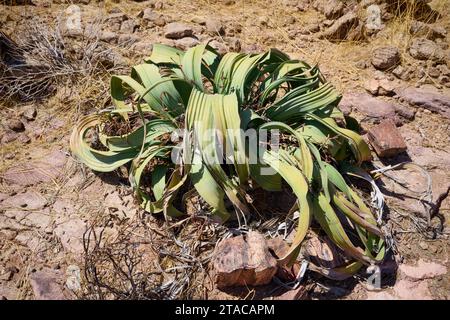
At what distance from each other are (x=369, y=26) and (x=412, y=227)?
1.53 metres

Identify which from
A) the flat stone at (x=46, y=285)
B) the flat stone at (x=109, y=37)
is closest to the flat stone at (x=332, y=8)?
the flat stone at (x=109, y=37)

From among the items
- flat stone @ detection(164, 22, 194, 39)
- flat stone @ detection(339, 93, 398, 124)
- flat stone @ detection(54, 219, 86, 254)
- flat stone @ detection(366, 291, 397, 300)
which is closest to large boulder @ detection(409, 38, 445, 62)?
flat stone @ detection(339, 93, 398, 124)

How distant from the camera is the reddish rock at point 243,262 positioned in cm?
170

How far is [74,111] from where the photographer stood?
2.46 metres

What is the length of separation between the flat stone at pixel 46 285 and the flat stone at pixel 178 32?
1.53 metres

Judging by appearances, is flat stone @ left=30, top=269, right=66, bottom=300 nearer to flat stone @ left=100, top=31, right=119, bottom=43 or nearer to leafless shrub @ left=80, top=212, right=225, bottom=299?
leafless shrub @ left=80, top=212, right=225, bottom=299

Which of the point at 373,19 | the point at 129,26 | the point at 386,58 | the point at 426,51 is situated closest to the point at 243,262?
the point at 386,58

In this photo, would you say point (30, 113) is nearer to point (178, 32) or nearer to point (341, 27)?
point (178, 32)

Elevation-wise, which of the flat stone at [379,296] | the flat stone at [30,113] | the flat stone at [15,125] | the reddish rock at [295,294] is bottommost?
the flat stone at [379,296]

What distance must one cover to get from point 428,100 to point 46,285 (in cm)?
207

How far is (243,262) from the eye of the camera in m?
1.71

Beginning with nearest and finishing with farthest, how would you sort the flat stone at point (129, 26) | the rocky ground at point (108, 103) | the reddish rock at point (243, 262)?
the reddish rock at point (243, 262) < the rocky ground at point (108, 103) < the flat stone at point (129, 26)

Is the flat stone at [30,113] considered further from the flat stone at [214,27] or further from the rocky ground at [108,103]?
the flat stone at [214,27]

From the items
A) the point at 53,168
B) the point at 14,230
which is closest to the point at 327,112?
the point at 53,168
